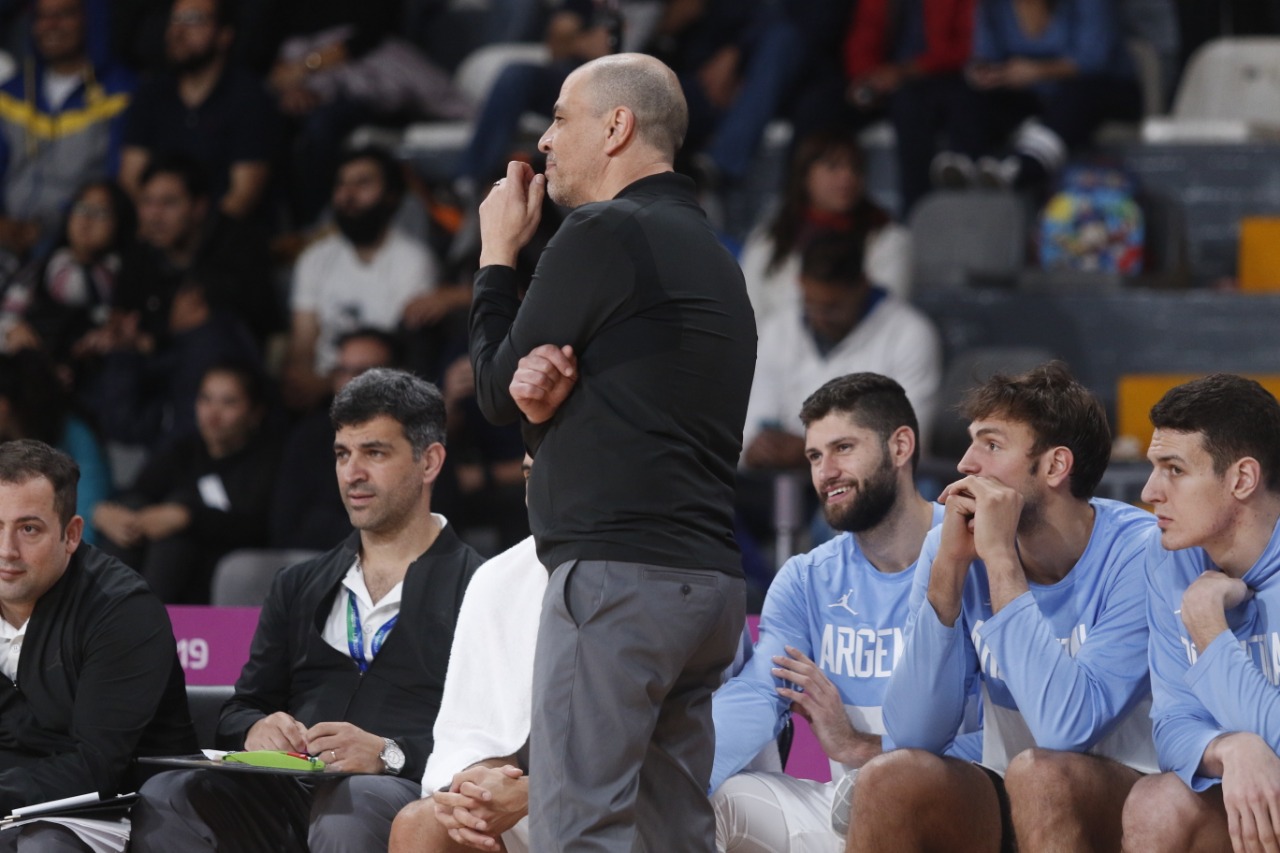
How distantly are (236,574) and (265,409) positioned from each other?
1030 millimetres

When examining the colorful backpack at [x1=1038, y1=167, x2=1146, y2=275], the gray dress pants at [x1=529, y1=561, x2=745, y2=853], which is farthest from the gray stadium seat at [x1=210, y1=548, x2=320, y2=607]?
the colorful backpack at [x1=1038, y1=167, x2=1146, y2=275]

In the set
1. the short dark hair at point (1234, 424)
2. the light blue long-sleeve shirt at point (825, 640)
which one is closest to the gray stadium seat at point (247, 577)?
the light blue long-sleeve shirt at point (825, 640)

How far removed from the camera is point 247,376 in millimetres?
7195

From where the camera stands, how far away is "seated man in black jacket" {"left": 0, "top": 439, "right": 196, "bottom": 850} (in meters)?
4.32

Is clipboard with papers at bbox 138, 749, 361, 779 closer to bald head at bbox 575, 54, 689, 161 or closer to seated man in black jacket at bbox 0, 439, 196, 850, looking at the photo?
seated man in black jacket at bbox 0, 439, 196, 850

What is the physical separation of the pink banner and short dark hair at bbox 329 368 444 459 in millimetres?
992

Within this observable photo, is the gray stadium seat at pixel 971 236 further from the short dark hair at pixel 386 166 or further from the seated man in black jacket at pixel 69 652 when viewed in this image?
the seated man in black jacket at pixel 69 652

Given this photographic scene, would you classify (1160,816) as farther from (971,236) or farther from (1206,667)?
(971,236)

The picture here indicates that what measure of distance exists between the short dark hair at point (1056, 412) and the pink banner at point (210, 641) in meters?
2.40

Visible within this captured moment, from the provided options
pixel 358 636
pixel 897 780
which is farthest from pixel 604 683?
pixel 358 636

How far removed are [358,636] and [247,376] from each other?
279 centimetres

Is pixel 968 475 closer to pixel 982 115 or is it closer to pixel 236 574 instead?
pixel 236 574

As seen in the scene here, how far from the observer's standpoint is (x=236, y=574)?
6.43m

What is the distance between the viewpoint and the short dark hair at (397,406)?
4695mm
